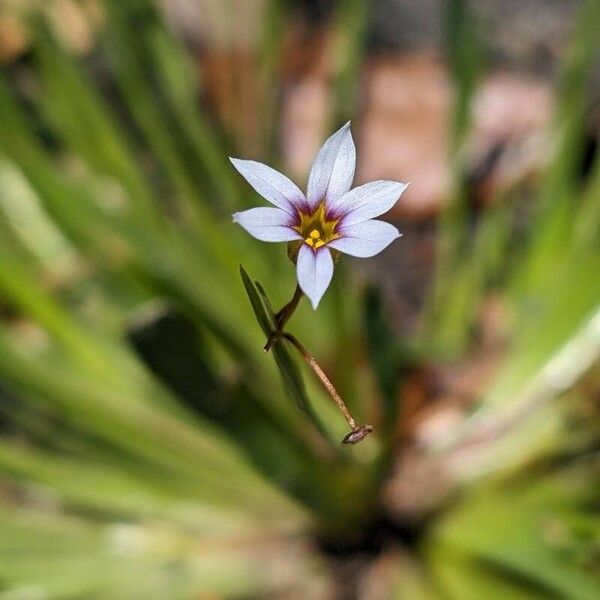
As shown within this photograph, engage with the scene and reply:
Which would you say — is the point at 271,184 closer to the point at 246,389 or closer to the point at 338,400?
the point at 338,400

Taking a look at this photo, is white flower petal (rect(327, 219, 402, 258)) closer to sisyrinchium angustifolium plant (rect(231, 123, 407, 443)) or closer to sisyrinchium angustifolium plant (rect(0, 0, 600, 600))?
sisyrinchium angustifolium plant (rect(231, 123, 407, 443))

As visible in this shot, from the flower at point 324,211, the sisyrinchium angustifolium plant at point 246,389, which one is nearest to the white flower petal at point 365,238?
the flower at point 324,211

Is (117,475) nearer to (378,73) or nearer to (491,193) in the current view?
(491,193)

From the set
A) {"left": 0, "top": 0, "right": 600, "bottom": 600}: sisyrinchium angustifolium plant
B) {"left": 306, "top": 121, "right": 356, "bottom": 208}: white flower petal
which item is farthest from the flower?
{"left": 0, "top": 0, "right": 600, "bottom": 600}: sisyrinchium angustifolium plant

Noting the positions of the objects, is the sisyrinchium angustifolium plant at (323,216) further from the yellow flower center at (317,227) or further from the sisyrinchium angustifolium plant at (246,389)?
the sisyrinchium angustifolium plant at (246,389)

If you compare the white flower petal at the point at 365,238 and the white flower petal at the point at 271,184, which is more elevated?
the white flower petal at the point at 271,184

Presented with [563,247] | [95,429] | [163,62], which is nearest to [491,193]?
[563,247]

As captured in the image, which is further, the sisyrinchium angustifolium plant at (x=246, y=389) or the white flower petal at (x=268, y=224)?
the sisyrinchium angustifolium plant at (x=246, y=389)
